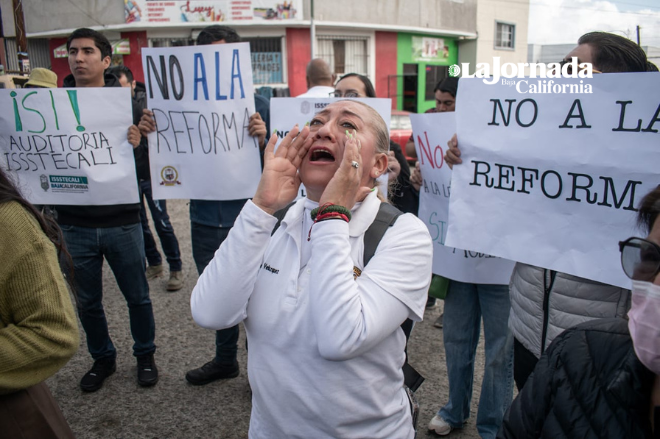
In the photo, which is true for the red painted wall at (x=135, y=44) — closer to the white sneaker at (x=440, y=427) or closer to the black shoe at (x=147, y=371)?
the black shoe at (x=147, y=371)

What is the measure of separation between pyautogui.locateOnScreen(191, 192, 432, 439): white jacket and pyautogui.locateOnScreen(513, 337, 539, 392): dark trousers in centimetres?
77

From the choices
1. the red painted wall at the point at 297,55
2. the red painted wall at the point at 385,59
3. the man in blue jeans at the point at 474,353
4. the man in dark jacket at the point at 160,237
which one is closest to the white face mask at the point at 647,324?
the man in blue jeans at the point at 474,353

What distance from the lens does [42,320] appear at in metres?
1.52

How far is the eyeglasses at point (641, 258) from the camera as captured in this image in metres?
1.13

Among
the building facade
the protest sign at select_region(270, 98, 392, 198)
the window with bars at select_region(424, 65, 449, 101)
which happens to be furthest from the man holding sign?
the window with bars at select_region(424, 65, 449, 101)

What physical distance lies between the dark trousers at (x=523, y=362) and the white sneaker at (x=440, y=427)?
0.73m

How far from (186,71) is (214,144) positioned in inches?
19.6

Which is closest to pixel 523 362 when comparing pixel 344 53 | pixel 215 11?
pixel 215 11

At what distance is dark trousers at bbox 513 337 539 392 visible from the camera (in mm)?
2125

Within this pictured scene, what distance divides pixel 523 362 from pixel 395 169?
4.75 feet

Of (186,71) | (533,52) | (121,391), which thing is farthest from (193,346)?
(533,52)

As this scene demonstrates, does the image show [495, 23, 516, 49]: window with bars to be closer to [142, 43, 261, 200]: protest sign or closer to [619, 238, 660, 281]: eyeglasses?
[142, 43, 261, 200]: protest sign

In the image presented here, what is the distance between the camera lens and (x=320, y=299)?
139 centimetres

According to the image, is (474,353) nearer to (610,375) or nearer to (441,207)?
(441,207)
